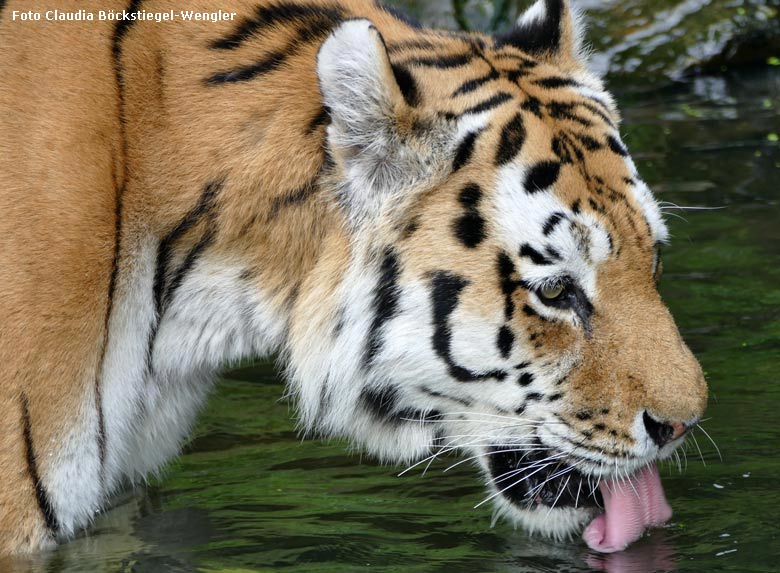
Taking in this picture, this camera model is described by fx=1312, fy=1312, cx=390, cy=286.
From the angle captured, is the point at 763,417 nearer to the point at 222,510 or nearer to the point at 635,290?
the point at 635,290

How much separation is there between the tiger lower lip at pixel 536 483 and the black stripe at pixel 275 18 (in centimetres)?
136

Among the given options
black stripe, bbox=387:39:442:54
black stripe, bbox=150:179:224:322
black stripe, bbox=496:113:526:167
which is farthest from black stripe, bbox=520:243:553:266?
black stripe, bbox=150:179:224:322

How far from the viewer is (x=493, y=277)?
3535 mm

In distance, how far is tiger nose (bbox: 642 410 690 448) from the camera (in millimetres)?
3420

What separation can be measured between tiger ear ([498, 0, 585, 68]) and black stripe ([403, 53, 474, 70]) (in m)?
0.30

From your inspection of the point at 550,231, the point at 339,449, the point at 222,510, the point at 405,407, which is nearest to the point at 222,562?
the point at 222,510

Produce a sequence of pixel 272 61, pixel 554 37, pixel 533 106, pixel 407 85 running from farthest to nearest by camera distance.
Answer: pixel 554 37, pixel 272 61, pixel 533 106, pixel 407 85

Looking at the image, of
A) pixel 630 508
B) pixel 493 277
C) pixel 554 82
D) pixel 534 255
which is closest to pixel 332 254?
pixel 493 277

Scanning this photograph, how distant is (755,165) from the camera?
24.8ft

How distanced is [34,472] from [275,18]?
4.80ft

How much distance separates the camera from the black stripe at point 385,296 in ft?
11.8

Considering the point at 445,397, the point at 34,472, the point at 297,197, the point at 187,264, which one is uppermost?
the point at 297,197

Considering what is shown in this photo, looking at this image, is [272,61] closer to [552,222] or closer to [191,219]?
[191,219]

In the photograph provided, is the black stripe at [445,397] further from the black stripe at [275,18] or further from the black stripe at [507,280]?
the black stripe at [275,18]
